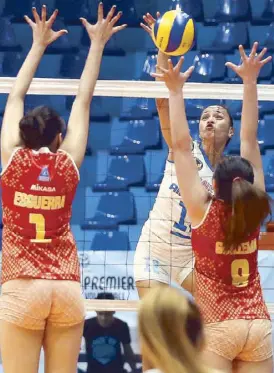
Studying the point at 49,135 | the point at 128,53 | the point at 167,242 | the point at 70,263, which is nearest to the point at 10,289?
the point at 70,263

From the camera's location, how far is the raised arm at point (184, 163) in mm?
3929

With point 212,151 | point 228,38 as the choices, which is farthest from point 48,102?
point 212,151

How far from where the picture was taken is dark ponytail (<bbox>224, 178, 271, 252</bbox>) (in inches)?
147

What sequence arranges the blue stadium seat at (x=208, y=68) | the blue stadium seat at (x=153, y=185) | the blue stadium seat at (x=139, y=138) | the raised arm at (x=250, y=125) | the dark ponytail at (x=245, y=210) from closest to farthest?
the dark ponytail at (x=245, y=210) < the raised arm at (x=250, y=125) < the blue stadium seat at (x=153, y=185) < the blue stadium seat at (x=139, y=138) < the blue stadium seat at (x=208, y=68)

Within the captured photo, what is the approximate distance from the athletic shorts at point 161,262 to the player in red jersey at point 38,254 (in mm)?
1055

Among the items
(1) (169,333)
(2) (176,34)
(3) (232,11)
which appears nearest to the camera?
(1) (169,333)

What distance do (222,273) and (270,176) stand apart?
4.38 meters

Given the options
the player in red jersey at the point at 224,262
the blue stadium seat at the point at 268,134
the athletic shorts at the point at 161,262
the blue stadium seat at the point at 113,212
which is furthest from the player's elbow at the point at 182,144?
A: the blue stadium seat at the point at 268,134

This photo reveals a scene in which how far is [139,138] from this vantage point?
28.2 ft

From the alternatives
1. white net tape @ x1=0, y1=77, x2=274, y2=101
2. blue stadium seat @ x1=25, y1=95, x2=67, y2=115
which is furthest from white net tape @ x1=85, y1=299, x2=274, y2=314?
blue stadium seat @ x1=25, y1=95, x2=67, y2=115

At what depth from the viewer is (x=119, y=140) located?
861 centimetres

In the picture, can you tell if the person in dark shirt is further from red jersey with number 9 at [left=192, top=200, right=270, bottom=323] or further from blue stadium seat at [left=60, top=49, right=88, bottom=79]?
blue stadium seat at [left=60, top=49, right=88, bottom=79]

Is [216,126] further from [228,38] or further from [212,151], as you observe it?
[228,38]

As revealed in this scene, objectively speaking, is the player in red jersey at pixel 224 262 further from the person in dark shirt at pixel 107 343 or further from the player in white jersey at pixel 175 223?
the person in dark shirt at pixel 107 343
